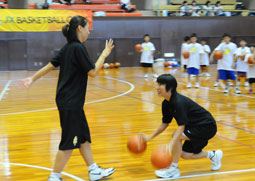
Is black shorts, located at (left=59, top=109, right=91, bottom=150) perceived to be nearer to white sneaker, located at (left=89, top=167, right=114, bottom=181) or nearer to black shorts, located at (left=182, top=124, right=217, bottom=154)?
white sneaker, located at (left=89, top=167, right=114, bottom=181)

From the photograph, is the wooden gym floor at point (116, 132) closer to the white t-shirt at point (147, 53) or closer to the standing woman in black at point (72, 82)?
the standing woman in black at point (72, 82)

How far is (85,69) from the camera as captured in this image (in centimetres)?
385

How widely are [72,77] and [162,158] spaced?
1.25 metres

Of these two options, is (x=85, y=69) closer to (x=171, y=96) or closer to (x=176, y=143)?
(x=171, y=96)

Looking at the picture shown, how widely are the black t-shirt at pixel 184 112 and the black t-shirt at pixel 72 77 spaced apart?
97cm

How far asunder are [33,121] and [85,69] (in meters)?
4.31

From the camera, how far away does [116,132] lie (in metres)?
6.72

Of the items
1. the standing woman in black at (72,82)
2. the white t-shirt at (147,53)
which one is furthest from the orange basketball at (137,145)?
the white t-shirt at (147,53)

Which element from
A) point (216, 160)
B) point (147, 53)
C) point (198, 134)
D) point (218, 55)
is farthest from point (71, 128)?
point (147, 53)

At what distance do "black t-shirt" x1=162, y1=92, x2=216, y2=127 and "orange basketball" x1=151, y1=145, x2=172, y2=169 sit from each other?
334 millimetres

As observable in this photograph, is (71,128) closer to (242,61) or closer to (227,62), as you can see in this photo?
(227,62)

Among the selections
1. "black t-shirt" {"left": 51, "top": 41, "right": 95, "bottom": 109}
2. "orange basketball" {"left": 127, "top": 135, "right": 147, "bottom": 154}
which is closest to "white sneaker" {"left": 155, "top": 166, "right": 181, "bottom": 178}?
"orange basketball" {"left": 127, "top": 135, "right": 147, "bottom": 154}

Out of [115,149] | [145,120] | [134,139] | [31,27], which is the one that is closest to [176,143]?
[134,139]

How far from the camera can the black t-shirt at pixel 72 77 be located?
3.89 meters
